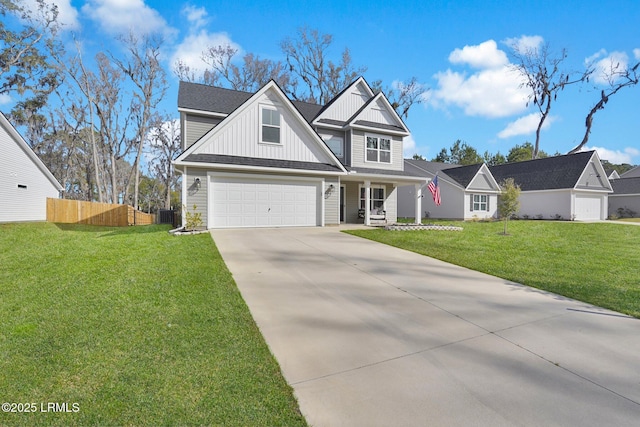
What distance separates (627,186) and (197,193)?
40.1 metres

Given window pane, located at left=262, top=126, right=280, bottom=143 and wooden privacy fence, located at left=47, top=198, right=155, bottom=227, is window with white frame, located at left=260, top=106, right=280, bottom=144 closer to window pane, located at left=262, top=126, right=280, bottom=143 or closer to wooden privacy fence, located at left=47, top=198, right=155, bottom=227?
window pane, located at left=262, top=126, right=280, bottom=143

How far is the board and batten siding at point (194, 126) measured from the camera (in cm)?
1481

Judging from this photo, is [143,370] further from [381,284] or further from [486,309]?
[486,309]

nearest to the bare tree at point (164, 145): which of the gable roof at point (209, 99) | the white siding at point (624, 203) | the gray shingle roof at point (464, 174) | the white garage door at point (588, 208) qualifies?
the gable roof at point (209, 99)

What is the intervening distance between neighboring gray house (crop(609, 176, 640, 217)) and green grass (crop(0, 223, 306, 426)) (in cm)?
3963

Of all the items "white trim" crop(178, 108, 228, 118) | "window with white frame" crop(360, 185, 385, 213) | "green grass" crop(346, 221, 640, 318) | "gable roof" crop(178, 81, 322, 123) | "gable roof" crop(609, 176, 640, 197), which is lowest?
"green grass" crop(346, 221, 640, 318)

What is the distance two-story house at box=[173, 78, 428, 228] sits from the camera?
1234cm

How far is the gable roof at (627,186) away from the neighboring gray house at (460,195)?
1633 centimetres

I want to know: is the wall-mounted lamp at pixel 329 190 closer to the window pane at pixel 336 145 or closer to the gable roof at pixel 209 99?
the window pane at pixel 336 145

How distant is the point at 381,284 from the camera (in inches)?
223

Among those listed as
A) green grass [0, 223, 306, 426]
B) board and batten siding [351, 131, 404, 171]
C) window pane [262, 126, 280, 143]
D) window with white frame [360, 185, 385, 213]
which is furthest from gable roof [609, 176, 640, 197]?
green grass [0, 223, 306, 426]

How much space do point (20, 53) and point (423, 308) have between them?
3481 cm

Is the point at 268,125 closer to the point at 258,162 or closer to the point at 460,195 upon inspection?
the point at 258,162

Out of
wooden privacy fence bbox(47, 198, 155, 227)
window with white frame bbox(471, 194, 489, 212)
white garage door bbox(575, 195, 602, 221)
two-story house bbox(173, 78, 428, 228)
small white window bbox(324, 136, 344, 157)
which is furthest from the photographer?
white garage door bbox(575, 195, 602, 221)
